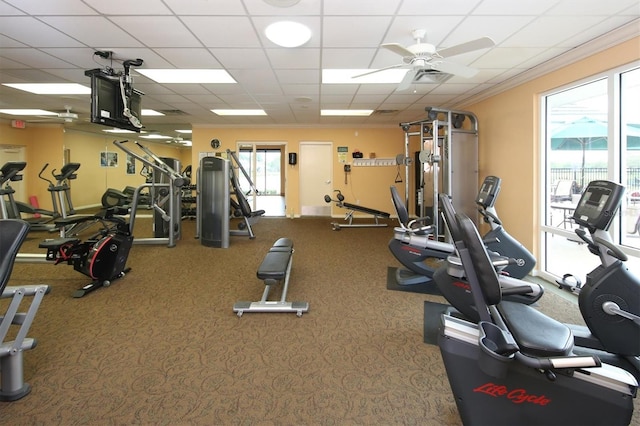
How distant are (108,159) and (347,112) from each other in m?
8.03

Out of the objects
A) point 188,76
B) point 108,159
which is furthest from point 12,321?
point 108,159

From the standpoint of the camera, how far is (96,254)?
134 inches

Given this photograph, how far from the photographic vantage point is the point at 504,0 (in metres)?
2.60

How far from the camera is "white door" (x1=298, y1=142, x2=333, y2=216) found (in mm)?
9148

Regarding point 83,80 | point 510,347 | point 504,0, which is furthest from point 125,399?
point 83,80

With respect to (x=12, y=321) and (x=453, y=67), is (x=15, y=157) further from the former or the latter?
(x=453, y=67)

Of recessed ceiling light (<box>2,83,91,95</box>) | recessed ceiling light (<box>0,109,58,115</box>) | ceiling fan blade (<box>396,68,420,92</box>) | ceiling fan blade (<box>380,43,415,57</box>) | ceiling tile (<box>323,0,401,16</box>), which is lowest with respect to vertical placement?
ceiling fan blade (<box>380,43,415,57</box>)

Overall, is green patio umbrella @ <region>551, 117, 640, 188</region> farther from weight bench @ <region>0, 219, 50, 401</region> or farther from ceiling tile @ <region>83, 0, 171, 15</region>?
weight bench @ <region>0, 219, 50, 401</region>

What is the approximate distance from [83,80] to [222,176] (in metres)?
2.35

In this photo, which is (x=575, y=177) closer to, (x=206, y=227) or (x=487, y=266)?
(x=487, y=266)

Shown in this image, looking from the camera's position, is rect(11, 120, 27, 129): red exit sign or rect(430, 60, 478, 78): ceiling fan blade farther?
rect(11, 120, 27, 129): red exit sign

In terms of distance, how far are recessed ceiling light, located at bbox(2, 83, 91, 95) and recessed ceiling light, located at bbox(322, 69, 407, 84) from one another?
3.88 meters

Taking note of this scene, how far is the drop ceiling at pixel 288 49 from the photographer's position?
8.89 feet

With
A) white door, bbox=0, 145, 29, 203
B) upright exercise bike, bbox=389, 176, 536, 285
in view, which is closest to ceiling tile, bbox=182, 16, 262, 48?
upright exercise bike, bbox=389, 176, 536, 285
